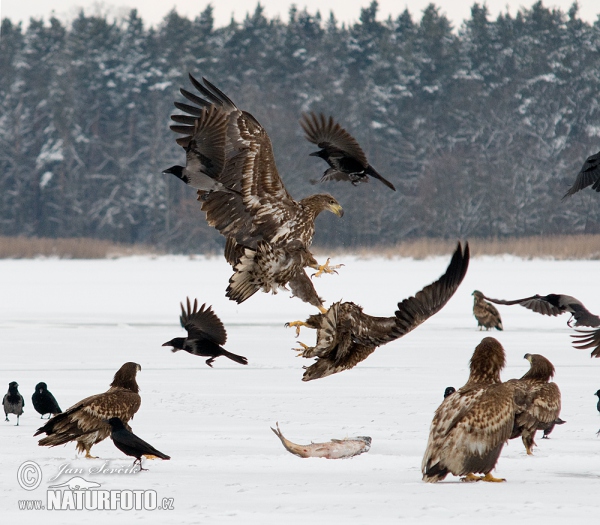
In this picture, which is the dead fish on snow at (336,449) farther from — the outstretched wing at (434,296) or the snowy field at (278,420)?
the outstretched wing at (434,296)

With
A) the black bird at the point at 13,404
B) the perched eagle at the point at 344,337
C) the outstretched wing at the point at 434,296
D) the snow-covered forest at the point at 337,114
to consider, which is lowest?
the black bird at the point at 13,404

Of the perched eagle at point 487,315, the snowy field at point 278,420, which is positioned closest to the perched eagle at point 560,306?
the snowy field at point 278,420

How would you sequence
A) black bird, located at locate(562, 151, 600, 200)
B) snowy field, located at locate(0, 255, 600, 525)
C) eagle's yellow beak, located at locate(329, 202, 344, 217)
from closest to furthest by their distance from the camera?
snowy field, located at locate(0, 255, 600, 525) → eagle's yellow beak, located at locate(329, 202, 344, 217) → black bird, located at locate(562, 151, 600, 200)

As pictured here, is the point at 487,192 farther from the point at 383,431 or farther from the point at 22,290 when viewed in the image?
the point at 383,431

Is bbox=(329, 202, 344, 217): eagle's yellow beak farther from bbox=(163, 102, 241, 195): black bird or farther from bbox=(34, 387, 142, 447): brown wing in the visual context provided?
bbox=(34, 387, 142, 447): brown wing

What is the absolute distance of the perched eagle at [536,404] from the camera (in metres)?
6.93

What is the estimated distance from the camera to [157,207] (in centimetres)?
6134

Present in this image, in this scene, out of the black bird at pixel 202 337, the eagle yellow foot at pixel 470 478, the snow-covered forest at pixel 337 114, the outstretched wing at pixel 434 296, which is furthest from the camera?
the snow-covered forest at pixel 337 114

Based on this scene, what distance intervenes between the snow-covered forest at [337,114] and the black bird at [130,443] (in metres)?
47.8

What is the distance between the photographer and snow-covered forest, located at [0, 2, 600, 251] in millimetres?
56250

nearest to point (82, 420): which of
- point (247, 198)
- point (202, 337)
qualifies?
point (247, 198)

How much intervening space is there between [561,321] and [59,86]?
1946 inches

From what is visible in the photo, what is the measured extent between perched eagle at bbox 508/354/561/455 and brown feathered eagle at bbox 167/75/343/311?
1315 millimetres

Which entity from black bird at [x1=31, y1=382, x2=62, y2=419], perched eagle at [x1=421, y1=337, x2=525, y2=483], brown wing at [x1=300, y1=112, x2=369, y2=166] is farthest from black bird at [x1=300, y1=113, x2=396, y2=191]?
black bird at [x1=31, y1=382, x2=62, y2=419]
